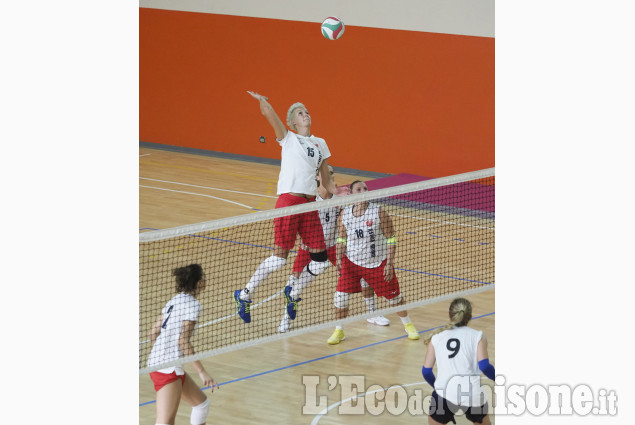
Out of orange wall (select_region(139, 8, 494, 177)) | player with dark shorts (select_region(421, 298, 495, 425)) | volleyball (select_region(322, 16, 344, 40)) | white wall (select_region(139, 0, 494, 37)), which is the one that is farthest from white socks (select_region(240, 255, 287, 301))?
white wall (select_region(139, 0, 494, 37))

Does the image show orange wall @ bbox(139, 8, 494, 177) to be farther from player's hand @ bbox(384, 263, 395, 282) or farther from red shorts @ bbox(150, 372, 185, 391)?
red shorts @ bbox(150, 372, 185, 391)

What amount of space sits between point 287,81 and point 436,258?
8042mm

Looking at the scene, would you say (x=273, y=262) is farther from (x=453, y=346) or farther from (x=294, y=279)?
(x=453, y=346)

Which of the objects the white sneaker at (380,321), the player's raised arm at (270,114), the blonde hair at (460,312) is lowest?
the white sneaker at (380,321)

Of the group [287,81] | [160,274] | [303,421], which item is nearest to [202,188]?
[287,81]

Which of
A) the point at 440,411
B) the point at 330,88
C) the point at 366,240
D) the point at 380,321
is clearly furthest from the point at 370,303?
the point at 330,88

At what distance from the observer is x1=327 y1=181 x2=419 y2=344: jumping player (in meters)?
8.46

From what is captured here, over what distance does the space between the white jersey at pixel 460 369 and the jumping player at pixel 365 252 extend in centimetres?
280

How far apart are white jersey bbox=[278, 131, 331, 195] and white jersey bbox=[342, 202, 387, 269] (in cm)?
57

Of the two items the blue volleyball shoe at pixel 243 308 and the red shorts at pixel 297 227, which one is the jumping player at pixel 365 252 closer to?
the red shorts at pixel 297 227

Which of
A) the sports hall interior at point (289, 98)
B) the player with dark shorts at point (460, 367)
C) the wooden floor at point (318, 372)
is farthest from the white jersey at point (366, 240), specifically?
the sports hall interior at point (289, 98)

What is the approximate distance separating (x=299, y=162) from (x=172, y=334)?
11.0 feet

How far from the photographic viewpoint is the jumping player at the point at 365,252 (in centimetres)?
846
